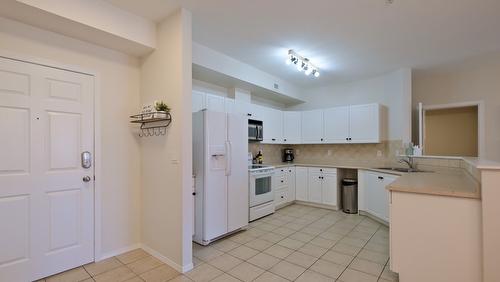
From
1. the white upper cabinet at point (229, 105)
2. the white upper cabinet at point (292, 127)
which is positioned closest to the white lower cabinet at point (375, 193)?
the white upper cabinet at point (292, 127)

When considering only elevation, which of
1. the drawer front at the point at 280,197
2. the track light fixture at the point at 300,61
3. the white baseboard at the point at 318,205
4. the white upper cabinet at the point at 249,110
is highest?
the track light fixture at the point at 300,61

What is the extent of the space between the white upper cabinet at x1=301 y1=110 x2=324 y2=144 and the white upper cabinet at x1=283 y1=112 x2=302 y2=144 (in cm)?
11

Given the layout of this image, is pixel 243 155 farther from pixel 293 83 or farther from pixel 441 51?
pixel 441 51

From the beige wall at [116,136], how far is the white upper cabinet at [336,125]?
3775 millimetres

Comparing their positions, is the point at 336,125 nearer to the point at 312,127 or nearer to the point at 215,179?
the point at 312,127

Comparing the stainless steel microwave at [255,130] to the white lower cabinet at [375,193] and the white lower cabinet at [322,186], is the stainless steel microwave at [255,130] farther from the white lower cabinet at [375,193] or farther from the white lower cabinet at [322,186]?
the white lower cabinet at [375,193]

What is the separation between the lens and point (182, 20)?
2.52 meters

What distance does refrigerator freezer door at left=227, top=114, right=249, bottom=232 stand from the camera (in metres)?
3.38

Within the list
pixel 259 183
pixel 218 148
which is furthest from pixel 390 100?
pixel 218 148

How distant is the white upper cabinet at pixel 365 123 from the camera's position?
14.9 ft

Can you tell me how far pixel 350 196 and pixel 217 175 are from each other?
9.25ft

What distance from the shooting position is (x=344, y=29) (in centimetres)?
299

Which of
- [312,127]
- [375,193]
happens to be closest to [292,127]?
[312,127]

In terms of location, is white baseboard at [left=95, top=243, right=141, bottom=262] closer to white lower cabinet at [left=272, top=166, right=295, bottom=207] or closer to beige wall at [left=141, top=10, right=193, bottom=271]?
beige wall at [left=141, top=10, right=193, bottom=271]
